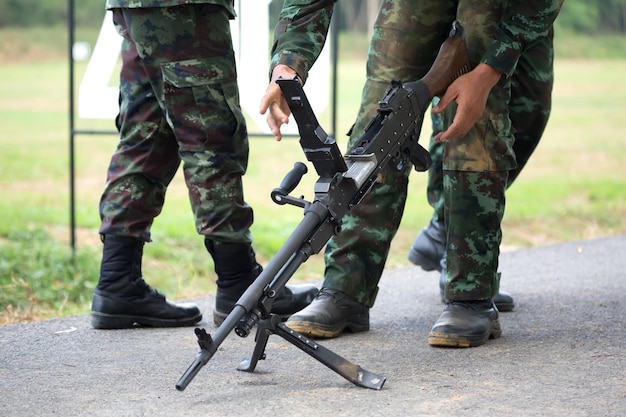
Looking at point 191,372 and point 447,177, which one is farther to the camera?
point 447,177

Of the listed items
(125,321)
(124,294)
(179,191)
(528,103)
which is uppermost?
(528,103)

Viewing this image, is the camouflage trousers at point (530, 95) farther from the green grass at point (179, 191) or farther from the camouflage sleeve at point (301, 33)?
the green grass at point (179, 191)

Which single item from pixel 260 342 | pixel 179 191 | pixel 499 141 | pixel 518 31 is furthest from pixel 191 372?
pixel 179 191

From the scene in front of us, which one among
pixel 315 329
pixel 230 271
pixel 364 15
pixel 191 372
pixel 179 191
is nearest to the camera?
pixel 191 372

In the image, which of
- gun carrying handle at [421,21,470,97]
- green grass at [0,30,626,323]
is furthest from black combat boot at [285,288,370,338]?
green grass at [0,30,626,323]

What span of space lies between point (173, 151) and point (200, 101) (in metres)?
0.34

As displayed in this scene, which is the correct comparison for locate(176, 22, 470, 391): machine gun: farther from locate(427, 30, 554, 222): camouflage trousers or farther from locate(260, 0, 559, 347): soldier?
locate(427, 30, 554, 222): camouflage trousers

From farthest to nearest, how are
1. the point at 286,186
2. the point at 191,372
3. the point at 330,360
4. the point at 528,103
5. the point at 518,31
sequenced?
the point at 528,103, the point at 518,31, the point at 330,360, the point at 286,186, the point at 191,372

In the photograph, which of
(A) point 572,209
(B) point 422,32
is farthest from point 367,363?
(A) point 572,209

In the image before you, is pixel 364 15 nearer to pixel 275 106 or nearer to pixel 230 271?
pixel 230 271

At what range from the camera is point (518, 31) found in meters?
3.10

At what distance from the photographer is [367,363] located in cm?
298

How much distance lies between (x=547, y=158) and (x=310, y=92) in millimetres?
7766

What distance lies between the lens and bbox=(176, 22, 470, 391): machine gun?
247 cm
